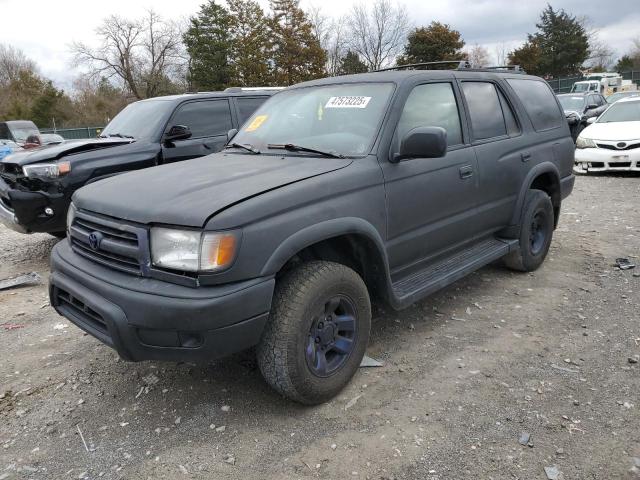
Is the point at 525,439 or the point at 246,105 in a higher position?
the point at 246,105

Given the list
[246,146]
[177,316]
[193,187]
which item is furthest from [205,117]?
[177,316]

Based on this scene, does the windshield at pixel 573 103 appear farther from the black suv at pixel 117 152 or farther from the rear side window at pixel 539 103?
the black suv at pixel 117 152

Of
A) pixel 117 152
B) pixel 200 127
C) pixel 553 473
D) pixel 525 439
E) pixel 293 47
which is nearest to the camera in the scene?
pixel 553 473

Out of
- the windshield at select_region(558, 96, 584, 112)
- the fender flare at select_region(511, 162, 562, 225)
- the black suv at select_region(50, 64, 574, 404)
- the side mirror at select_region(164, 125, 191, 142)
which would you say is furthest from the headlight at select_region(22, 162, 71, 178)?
the windshield at select_region(558, 96, 584, 112)

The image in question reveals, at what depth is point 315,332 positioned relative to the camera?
285 cm

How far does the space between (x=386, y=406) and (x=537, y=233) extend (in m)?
2.92

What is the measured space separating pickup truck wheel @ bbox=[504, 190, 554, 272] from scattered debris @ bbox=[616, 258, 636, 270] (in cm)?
72

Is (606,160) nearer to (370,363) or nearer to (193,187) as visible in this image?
(370,363)

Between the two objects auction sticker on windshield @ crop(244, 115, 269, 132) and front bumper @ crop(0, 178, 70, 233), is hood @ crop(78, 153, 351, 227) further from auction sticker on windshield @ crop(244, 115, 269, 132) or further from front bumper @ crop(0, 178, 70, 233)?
front bumper @ crop(0, 178, 70, 233)

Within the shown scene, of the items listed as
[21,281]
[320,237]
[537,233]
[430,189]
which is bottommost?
[21,281]

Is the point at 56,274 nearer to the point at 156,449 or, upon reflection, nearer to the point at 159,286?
the point at 159,286

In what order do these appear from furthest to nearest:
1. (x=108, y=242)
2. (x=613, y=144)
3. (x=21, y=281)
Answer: (x=613, y=144) < (x=21, y=281) < (x=108, y=242)

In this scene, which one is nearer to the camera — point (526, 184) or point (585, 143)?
point (526, 184)

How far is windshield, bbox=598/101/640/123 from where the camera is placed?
10423 millimetres
